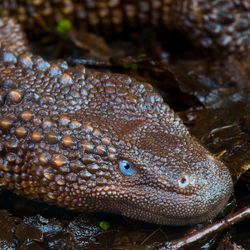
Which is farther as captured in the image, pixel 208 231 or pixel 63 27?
pixel 63 27

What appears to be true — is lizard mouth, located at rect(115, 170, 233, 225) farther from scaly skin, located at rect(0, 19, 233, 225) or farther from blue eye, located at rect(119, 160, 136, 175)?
blue eye, located at rect(119, 160, 136, 175)

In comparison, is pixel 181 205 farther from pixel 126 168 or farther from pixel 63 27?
pixel 63 27

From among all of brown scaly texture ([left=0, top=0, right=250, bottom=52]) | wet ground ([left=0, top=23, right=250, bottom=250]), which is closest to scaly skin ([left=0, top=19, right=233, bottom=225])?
wet ground ([left=0, top=23, right=250, bottom=250])

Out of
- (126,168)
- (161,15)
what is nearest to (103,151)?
(126,168)

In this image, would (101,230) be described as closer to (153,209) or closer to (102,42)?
(153,209)

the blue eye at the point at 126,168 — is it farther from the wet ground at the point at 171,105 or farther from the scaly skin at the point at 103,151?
the wet ground at the point at 171,105

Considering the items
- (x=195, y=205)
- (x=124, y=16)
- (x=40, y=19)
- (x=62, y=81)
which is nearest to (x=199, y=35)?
(x=124, y=16)

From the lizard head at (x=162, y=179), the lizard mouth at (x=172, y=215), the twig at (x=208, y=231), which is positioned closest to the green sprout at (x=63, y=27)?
the lizard head at (x=162, y=179)
